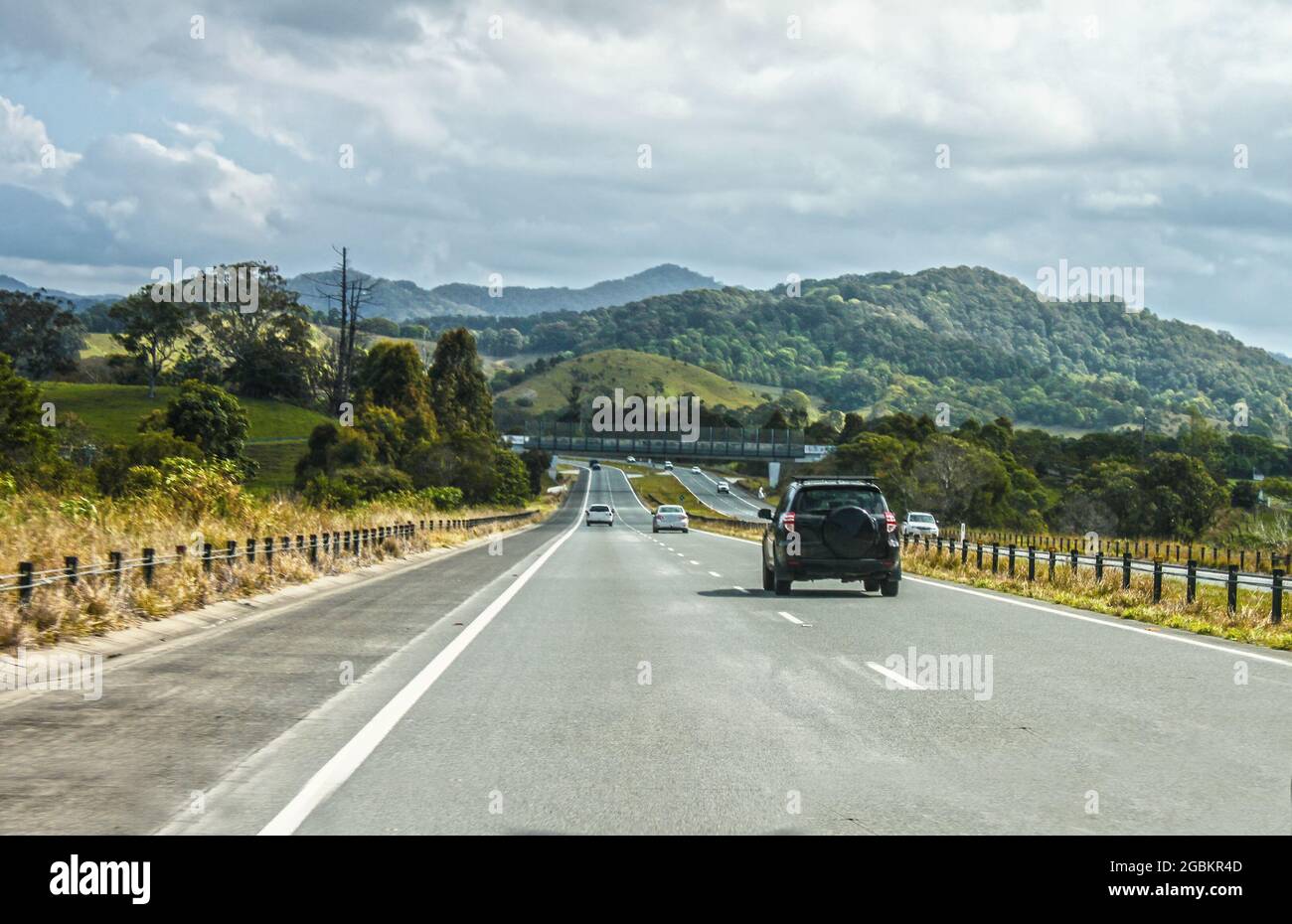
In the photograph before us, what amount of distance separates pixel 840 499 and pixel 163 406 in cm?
11786

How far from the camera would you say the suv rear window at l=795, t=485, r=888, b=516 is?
23281mm

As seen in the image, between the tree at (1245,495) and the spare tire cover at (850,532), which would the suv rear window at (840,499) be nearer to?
the spare tire cover at (850,532)

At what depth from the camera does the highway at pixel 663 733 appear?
6.96 metres

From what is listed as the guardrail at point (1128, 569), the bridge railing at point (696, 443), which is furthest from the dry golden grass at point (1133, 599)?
the bridge railing at point (696, 443)

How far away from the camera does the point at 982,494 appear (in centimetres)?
11881

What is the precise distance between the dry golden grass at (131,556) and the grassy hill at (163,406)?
8313 cm

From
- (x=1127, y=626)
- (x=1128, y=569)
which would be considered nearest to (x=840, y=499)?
(x=1128, y=569)

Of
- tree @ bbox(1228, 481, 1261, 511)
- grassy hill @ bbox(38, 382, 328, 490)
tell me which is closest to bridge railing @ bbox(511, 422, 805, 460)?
grassy hill @ bbox(38, 382, 328, 490)

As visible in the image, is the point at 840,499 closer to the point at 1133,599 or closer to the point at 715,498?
the point at 1133,599

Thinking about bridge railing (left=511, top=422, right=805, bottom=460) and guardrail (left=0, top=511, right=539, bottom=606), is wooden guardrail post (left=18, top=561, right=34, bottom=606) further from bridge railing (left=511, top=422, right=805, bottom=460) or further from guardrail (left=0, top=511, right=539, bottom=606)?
bridge railing (left=511, top=422, right=805, bottom=460)

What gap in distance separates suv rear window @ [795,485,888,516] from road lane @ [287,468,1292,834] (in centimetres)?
614
